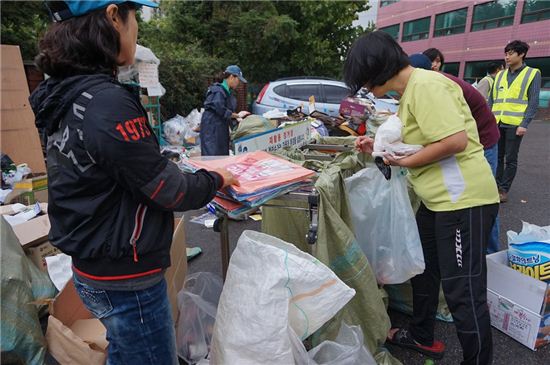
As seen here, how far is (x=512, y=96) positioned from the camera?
13.5 ft

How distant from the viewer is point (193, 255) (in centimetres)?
321

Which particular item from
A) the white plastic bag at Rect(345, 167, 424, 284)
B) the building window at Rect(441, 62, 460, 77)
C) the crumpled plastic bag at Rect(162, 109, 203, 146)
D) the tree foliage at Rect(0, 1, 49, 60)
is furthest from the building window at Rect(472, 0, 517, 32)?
the white plastic bag at Rect(345, 167, 424, 284)

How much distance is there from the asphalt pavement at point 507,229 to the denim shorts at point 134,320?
1421 mm

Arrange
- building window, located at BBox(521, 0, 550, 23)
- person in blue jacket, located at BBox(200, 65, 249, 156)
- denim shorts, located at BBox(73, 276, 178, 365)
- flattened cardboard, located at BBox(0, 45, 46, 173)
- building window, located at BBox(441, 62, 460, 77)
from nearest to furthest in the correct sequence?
denim shorts, located at BBox(73, 276, 178, 365) → flattened cardboard, located at BBox(0, 45, 46, 173) → person in blue jacket, located at BBox(200, 65, 249, 156) → building window, located at BBox(521, 0, 550, 23) → building window, located at BBox(441, 62, 460, 77)

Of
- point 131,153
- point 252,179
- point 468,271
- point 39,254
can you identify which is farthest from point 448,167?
point 39,254

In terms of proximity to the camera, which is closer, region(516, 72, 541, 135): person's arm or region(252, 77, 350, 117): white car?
region(516, 72, 541, 135): person's arm

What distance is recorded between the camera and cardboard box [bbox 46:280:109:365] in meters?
1.66

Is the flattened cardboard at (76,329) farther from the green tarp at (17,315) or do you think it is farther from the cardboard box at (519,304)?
the cardboard box at (519,304)

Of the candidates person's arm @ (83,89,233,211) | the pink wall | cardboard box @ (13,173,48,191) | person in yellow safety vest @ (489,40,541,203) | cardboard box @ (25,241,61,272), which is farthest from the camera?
the pink wall

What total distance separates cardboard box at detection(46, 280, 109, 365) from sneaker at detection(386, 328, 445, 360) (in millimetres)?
Result: 1540

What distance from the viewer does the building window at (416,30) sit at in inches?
862

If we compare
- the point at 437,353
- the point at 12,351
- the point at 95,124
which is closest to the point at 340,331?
the point at 437,353

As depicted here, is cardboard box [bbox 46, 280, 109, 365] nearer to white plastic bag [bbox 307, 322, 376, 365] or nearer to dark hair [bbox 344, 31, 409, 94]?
white plastic bag [bbox 307, 322, 376, 365]

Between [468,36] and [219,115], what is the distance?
63.8ft
